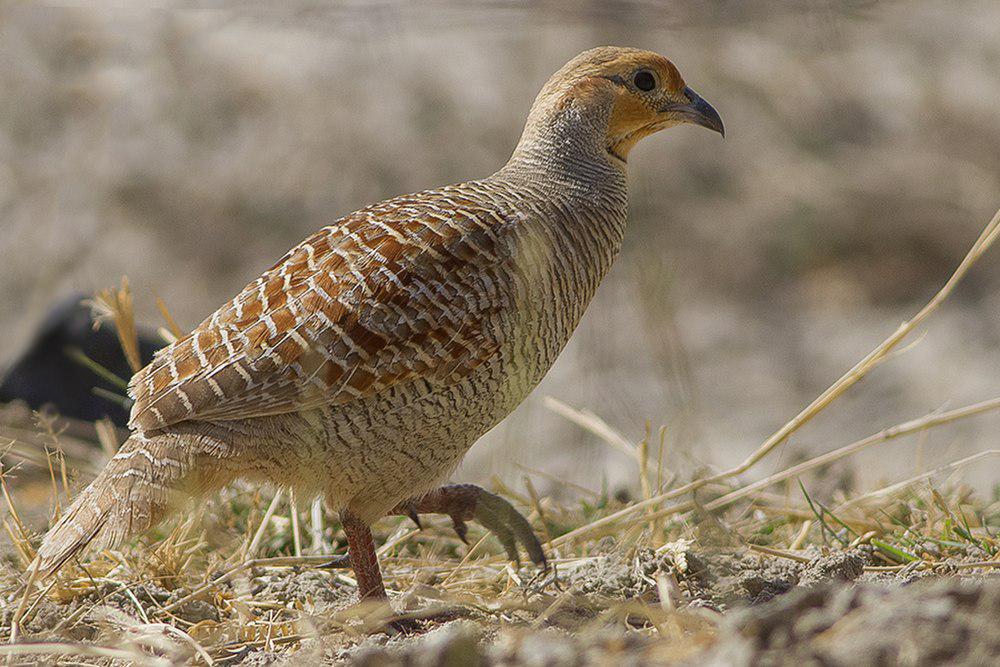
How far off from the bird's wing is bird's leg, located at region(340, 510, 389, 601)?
0.49 meters

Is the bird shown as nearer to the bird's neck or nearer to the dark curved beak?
the bird's neck

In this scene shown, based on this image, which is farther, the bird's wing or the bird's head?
the bird's head

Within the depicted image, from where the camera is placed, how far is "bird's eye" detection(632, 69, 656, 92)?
3963 millimetres

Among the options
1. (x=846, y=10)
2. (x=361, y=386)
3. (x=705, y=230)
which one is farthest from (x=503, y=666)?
(x=705, y=230)

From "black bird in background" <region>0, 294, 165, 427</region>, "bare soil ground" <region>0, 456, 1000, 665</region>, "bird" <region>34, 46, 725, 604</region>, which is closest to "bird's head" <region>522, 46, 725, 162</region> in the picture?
"bird" <region>34, 46, 725, 604</region>

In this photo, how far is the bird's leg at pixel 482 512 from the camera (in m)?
3.61

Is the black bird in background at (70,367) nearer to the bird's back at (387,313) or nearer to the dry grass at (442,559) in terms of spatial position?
the dry grass at (442,559)

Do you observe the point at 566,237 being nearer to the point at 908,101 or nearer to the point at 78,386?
the point at 78,386

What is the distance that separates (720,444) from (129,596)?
4.03 metres

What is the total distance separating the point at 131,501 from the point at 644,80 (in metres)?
2.24

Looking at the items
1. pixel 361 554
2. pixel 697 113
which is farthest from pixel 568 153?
pixel 361 554

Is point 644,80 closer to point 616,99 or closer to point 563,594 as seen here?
point 616,99

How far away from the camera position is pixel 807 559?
11.2 feet

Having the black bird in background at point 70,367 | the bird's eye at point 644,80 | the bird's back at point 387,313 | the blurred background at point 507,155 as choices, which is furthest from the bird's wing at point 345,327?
the blurred background at point 507,155
